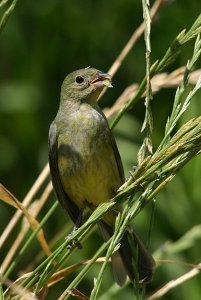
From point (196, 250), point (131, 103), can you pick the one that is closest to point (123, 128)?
point (196, 250)

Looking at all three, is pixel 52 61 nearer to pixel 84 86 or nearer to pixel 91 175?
pixel 84 86

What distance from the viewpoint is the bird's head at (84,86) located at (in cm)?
421

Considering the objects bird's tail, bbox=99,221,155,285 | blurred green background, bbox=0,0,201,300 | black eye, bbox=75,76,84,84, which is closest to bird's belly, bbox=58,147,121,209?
bird's tail, bbox=99,221,155,285

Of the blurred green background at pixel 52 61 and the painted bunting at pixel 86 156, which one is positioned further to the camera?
the blurred green background at pixel 52 61

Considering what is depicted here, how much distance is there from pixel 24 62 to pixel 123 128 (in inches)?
44.3

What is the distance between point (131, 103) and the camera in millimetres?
2438

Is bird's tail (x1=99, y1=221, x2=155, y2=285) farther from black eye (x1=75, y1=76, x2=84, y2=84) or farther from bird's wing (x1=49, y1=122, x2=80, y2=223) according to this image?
black eye (x1=75, y1=76, x2=84, y2=84)

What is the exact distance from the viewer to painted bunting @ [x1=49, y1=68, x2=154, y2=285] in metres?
4.09

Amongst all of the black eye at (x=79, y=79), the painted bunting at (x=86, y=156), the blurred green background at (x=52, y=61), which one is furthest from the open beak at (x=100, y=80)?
the blurred green background at (x=52, y=61)

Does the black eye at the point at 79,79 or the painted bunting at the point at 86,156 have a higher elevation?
the black eye at the point at 79,79

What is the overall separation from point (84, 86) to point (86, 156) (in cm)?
51

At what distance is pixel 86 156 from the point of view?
408cm

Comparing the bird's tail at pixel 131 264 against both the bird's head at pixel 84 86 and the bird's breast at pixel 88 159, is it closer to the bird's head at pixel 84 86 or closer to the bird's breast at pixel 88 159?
the bird's breast at pixel 88 159

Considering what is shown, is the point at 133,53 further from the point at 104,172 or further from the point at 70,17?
the point at 104,172
